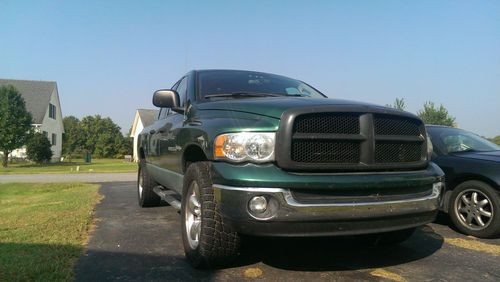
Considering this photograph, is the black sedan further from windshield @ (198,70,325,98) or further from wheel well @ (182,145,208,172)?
wheel well @ (182,145,208,172)

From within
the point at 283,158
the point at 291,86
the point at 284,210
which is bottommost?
the point at 284,210

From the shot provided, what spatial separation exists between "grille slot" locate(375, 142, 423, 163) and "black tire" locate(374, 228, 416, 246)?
911 mm

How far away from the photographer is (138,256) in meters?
4.20

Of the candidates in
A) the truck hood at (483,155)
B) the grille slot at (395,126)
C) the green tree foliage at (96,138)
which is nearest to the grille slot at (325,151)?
the grille slot at (395,126)

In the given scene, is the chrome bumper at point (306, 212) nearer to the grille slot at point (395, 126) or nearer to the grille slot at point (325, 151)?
the grille slot at point (325, 151)

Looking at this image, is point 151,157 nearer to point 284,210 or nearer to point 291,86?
point 291,86

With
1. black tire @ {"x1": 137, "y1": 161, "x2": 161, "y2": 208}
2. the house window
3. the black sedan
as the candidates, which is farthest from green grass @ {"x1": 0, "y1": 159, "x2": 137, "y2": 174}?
the black sedan

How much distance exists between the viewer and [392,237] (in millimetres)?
4383

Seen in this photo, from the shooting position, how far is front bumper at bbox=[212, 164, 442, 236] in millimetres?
3084

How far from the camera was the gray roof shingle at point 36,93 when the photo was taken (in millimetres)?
39522

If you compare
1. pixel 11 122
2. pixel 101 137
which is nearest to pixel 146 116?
pixel 101 137

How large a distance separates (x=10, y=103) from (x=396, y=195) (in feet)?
111

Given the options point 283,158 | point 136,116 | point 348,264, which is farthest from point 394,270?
point 136,116

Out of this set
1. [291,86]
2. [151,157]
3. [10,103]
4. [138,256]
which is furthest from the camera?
[10,103]
